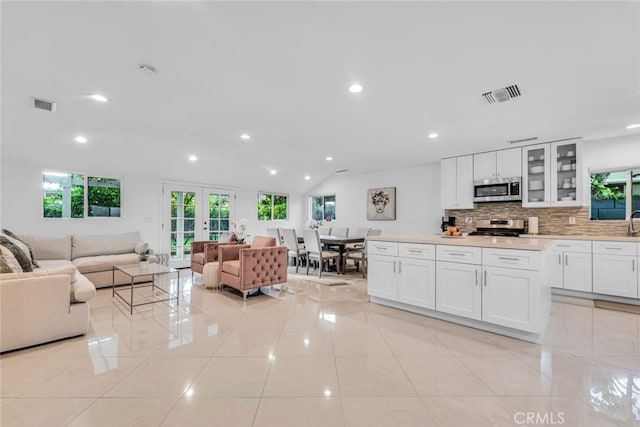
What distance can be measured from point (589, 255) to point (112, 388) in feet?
18.7

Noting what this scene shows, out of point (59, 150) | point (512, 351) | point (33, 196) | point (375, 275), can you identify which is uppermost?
point (59, 150)

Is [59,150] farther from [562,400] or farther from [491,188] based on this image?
[491,188]

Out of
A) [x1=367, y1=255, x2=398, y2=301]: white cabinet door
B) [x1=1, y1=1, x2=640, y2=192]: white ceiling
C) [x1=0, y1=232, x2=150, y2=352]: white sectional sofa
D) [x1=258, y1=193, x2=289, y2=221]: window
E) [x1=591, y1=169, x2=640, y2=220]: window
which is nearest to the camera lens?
[x1=1, y1=1, x2=640, y2=192]: white ceiling

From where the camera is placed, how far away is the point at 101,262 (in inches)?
178

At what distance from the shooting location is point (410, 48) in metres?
2.08

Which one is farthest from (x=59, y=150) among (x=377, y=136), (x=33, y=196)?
(x=377, y=136)

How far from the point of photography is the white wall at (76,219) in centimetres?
468

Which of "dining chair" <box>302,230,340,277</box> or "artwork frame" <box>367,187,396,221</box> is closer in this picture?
"dining chair" <box>302,230,340,277</box>

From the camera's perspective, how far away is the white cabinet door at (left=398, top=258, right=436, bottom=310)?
3.19 meters

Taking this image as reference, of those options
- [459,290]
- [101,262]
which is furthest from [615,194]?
[101,262]

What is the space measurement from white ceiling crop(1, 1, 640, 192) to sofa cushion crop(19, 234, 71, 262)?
4.58ft

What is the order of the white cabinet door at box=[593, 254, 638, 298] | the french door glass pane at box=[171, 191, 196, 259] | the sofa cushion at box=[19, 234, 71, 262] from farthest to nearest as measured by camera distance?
the french door glass pane at box=[171, 191, 196, 259] < the sofa cushion at box=[19, 234, 71, 262] < the white cabinet door at box=[593, 254, 638, 298]

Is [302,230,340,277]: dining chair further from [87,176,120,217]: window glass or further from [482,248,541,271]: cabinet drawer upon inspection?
[87,176,120,217]: window glass

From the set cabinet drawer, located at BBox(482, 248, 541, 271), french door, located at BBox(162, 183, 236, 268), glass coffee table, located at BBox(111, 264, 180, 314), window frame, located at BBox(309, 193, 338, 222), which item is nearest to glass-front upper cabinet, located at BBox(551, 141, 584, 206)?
cabinet drawer, located at BBox(482, 248, 541, 271)
